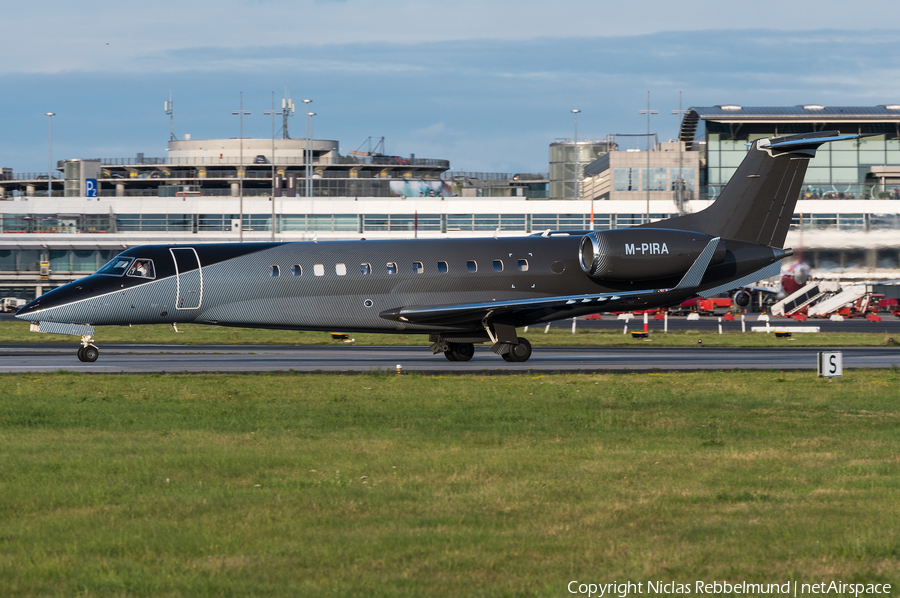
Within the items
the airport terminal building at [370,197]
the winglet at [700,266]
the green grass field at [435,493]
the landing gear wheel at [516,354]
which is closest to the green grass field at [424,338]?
the winglet at [700,266]

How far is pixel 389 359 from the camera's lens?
32.9m

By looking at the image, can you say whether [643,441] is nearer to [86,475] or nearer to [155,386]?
[86,475]

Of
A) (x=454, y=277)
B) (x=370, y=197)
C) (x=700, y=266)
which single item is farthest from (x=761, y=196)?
(x=370, y=197)

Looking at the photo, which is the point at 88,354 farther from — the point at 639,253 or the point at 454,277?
the point at 639,253

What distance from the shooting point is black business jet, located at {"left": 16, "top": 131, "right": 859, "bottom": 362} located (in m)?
29.4

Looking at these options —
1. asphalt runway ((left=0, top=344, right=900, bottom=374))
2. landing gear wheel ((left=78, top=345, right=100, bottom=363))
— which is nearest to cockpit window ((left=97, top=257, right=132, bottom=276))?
landing gear wheel ((left=78, top=345, right=100, bottom=363))

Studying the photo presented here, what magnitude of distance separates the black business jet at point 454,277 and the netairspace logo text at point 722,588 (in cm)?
2257

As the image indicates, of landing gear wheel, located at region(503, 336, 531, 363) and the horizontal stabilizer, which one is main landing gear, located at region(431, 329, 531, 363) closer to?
landing gear wheel, located at region(503, 336, 531, 363)

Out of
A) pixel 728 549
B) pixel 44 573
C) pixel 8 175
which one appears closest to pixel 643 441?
pixel 728 549

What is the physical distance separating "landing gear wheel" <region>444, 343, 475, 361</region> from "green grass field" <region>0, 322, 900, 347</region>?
9282 millimetres

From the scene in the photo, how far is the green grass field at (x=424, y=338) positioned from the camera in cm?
4372

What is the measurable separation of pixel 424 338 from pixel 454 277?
1554cm

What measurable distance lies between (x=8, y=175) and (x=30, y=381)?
400 feet

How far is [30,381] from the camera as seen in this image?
2405 cm
